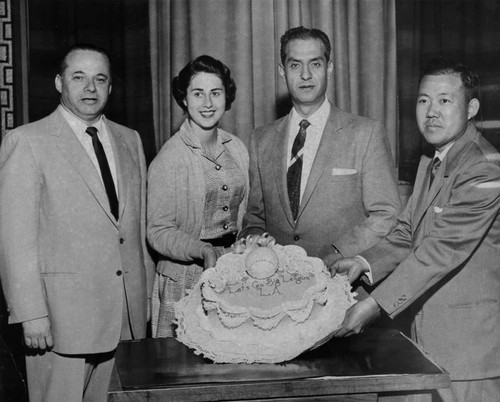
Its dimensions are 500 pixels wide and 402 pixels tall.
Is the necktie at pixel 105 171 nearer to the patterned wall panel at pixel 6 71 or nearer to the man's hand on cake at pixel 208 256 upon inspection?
the man's hand on cake at pixel 208 256

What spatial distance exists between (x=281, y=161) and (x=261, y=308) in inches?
42.6

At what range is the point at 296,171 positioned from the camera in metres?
2.87

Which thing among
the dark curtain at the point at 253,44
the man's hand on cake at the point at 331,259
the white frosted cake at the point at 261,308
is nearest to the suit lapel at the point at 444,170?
the man's hand on cake at the point at 331,259

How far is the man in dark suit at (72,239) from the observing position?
8.48ft

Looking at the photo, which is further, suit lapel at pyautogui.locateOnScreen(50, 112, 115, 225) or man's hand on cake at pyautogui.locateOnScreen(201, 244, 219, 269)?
suit lapel at pyautogui.locateOnScreen(50, 112, 115, 225)

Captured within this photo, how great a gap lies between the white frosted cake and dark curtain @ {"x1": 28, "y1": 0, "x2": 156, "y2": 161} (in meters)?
1.98

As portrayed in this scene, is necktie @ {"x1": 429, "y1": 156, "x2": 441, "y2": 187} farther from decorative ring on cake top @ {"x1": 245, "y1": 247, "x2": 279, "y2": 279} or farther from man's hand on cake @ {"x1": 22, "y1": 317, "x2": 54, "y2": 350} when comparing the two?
man's hand on cake @ {"x1": 22, "y1": 317, "x2": 54, "y2": 350}

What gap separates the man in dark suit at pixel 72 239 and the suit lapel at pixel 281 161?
64 cm

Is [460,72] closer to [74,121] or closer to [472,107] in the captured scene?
[472,107]

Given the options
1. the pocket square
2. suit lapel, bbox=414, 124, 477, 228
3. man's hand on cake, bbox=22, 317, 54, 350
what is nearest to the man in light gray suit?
the pocket square

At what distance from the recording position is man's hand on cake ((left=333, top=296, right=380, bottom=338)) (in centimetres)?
208

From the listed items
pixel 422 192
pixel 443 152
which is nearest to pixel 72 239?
pixel 422 192

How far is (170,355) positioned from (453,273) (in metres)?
1.05

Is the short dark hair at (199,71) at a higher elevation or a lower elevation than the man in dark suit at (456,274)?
higher
